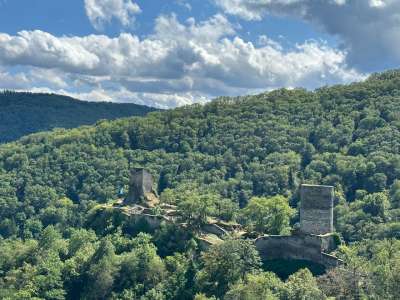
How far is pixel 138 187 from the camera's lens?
66938mm

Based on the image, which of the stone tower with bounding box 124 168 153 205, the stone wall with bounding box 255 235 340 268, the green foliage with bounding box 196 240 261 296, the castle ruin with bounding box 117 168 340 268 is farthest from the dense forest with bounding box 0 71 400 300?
the stone tower with bounding box 124 168 153 205

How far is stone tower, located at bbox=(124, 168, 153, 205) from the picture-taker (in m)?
66.7

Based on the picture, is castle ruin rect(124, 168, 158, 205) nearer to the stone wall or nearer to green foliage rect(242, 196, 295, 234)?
green foliage rect(242, 196, 295, 234)

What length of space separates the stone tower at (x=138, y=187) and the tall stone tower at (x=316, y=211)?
20.9 metres

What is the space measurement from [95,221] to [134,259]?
1364 cm

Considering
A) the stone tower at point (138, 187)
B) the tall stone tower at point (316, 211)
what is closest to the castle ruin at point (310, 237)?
the tall stone tower at point (316, 211)

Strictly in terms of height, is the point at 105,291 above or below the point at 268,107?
below

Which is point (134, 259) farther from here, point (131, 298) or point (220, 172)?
point (220, 172)

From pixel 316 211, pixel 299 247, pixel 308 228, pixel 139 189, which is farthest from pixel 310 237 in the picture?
pixel 139 189

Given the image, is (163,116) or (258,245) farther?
(163,116)

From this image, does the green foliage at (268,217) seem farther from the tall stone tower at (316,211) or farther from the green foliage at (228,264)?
the green foliage at (228,264)

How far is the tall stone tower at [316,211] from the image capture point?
166ft

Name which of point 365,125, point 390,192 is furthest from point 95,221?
point 365,125

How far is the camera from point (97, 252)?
5725 centimetres
